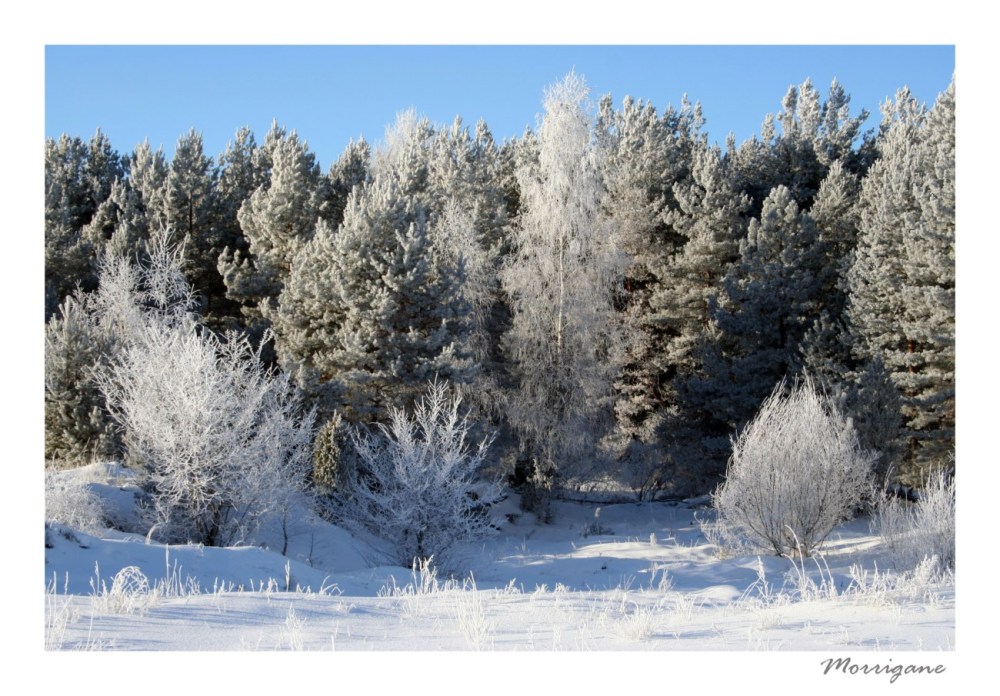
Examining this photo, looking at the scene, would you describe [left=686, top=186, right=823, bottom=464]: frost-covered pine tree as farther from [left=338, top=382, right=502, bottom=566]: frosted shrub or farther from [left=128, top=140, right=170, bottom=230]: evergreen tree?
[left=128, top=140, right=170, bottom=230]: evergreen tree

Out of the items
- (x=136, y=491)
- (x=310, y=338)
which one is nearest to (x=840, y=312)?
(x=310, y=338)

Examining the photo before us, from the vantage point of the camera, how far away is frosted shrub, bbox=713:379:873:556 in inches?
569

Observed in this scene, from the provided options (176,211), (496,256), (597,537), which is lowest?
(597,537)

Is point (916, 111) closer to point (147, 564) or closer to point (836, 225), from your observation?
point (836, 225)

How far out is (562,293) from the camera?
23.1 meters

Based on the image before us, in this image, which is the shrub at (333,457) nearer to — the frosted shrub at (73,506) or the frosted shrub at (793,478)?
the frosted shrub at (73,506)

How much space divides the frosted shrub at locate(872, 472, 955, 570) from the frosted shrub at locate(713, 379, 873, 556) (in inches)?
50.3

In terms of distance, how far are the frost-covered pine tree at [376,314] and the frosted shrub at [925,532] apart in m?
11.0

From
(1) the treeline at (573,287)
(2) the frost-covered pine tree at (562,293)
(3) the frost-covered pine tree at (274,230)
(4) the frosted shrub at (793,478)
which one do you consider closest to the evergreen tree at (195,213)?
(1) the treeline at (573,287)

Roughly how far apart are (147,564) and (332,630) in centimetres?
486

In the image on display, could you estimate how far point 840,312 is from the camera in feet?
83.6

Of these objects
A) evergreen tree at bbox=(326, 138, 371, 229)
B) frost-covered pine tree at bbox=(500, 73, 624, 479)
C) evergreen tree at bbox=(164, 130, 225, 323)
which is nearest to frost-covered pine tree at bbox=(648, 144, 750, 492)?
frost-covered pine tree at bbox=(500, 73, 624, 479)

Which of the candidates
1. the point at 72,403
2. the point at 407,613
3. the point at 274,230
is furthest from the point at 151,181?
the point at 407,613

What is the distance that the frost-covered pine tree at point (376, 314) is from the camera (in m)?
21.5
